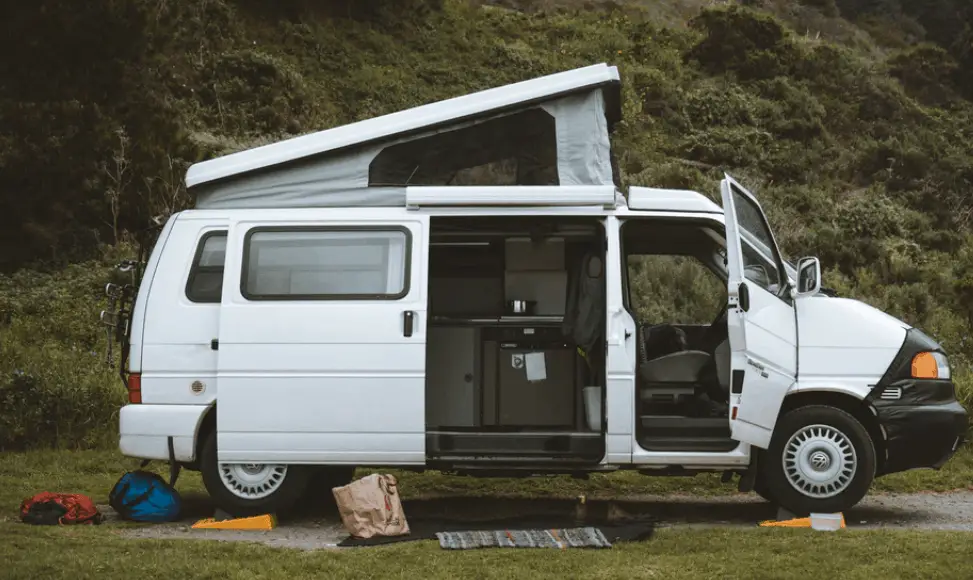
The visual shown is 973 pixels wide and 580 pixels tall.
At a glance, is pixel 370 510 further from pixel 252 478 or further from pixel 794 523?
pixel 794 523

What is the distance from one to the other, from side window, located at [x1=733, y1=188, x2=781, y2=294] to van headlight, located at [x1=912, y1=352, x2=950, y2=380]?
1081 millimetres

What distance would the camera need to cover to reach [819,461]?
850 cm

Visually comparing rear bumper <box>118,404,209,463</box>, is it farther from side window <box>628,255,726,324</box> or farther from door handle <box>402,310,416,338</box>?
side window <box>628,255,726,324</box>

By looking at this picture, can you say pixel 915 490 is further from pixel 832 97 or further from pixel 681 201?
pixel 832 97

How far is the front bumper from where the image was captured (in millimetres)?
8367

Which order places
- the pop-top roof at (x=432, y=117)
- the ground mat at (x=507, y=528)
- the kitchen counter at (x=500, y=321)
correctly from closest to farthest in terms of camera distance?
the ground mat at (x=507, y=528) → the pop-top roof at (x=432, y=117) → the kitchen counter at (x=500, y=321)

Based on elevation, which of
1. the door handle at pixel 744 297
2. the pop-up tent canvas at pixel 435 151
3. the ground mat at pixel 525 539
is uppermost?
the pop-up tent canvas at pixel 435 151

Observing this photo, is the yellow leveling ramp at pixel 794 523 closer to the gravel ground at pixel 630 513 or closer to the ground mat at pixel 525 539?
the gravel ground at pixel 630 513

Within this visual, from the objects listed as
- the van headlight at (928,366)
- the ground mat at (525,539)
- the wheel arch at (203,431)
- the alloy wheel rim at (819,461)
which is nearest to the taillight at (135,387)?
the wheel arch at (203,431)

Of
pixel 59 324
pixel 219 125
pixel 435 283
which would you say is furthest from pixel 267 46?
pixel 435 283

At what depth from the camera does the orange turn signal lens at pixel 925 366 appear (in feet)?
27.7

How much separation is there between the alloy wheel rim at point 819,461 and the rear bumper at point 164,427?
13.6 ft

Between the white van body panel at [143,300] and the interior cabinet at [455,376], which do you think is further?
the interior cabinet at [455,376]

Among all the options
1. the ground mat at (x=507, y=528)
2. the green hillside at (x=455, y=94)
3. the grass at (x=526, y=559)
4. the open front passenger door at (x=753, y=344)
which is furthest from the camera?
the green hillside at (x=455, y=94)
